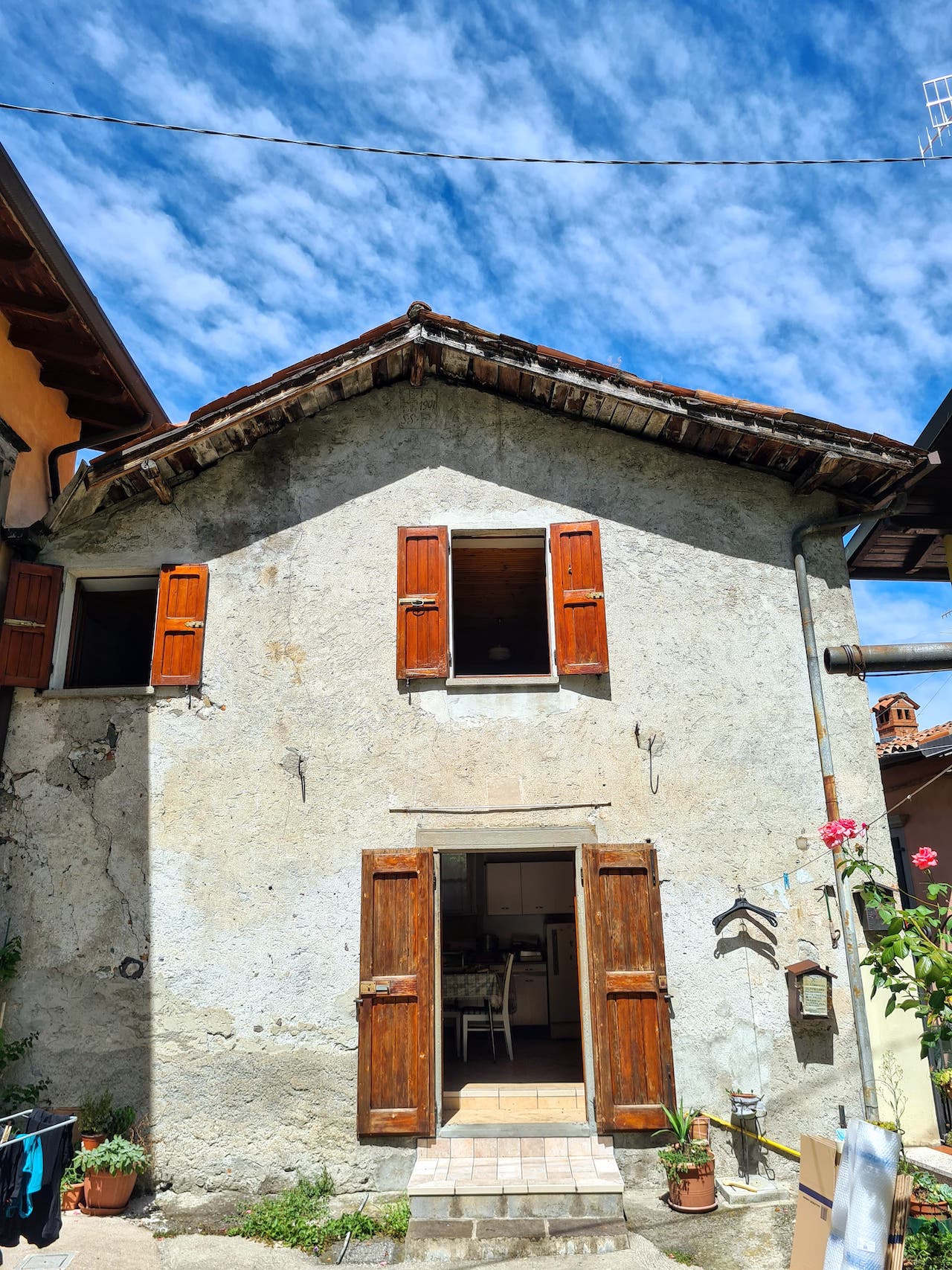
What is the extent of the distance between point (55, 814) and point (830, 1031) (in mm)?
6236

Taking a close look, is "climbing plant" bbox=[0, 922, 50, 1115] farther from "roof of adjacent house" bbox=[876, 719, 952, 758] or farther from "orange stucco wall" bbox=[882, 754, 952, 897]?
"orange stucco wall" bbox=[882, 754, 952, 897]

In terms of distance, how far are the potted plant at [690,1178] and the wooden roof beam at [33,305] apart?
8192 millimetres

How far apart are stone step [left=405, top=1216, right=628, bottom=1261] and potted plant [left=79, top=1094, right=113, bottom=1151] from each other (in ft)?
7.67

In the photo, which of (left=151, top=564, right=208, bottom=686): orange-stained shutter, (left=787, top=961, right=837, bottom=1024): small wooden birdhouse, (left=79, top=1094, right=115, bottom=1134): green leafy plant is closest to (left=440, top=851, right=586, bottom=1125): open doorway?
(left=787, top=961, right=837, bottom=1024): small wooden birdhouse

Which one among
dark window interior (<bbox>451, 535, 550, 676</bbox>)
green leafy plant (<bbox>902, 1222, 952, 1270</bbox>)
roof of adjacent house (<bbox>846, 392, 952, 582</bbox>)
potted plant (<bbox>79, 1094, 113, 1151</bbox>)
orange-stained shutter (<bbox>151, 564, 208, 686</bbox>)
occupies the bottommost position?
green leafy plant (<bbox>902, 1222, 952, 1270</bbox>)

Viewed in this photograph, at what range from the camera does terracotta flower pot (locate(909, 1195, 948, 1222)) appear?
468 centimetres

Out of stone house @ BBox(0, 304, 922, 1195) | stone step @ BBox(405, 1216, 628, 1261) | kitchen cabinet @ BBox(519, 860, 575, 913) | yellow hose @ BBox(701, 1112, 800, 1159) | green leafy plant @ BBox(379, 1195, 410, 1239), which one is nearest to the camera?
stone step @ BBox(405, 1216, 628, 1261)

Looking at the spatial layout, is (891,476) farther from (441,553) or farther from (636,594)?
(441,553)

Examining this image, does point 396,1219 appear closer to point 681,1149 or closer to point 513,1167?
point 513,1167

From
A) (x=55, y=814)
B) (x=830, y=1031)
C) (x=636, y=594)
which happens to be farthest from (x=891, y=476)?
(x=55, y=814)

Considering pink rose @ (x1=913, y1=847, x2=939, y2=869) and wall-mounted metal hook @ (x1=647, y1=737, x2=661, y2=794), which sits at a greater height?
wall-mounted metal hook @ (x1=647, y1=737, x2=661, y2=794)

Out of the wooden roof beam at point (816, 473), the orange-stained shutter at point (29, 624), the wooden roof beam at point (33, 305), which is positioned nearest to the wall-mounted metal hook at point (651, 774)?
the wooden roof beam at point (816, 473)

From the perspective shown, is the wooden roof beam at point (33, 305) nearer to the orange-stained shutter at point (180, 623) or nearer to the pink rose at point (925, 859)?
the orange-stained shutter at point (180, 623)

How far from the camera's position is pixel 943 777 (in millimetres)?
10195
